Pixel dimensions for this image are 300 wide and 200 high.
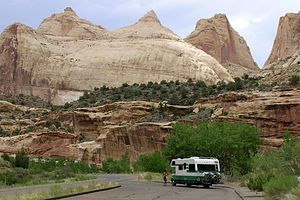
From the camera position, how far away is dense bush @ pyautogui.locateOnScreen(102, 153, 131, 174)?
5675 centimetres

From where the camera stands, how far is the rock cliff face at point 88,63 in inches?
4117

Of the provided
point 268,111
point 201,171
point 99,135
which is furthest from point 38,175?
point 268,111

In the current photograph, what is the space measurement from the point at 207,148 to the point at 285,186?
19787mm

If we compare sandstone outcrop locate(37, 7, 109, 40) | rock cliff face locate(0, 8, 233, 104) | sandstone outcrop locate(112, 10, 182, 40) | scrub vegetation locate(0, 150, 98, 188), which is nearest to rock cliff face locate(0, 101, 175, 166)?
scrub vegetation locate(0, 150, 98, 188)

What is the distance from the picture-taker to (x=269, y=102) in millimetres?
53188

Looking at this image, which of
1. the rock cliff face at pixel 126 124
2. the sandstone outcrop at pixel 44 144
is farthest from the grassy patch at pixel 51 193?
the sandstone outcrop at pixel 44 144

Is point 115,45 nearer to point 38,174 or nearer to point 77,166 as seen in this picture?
point 77,166

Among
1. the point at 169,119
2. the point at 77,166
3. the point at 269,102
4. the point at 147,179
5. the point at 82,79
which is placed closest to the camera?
the point at 147,179

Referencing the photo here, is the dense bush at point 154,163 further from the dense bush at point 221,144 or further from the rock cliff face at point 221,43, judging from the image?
the rock cliff face at point 221,43

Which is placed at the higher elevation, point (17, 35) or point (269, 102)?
point (17, 35)

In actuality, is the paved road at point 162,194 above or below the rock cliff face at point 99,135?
Answer: below

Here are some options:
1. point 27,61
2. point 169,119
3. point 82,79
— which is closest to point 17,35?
point 27,61

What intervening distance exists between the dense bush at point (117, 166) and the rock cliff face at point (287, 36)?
3340 inches

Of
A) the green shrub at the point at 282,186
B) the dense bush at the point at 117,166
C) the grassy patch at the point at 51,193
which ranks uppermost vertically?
the green shrub at the point at 282,186
